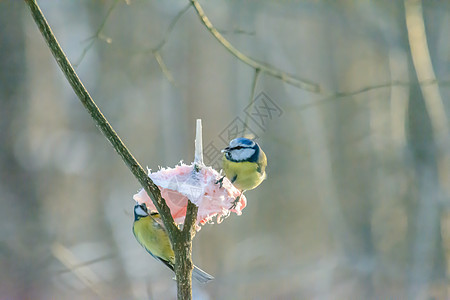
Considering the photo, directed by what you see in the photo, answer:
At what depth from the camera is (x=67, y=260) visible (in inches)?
120

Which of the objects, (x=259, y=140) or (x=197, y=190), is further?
(x=259, y=140)

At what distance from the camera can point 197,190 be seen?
713 millimetres

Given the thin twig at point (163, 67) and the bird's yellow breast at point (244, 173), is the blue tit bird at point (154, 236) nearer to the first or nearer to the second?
the bird's yellow breast at point (244, 173)

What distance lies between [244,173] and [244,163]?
0.08 feet

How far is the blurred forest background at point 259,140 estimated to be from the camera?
10.2 ft

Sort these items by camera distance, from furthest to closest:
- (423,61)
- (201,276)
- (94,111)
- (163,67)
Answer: (423,61) < (163,67) < (201,276) < (94,111)

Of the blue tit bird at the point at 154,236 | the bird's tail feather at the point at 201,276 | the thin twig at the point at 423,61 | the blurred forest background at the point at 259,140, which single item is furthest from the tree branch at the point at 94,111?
the thin twig at the point at 423,61

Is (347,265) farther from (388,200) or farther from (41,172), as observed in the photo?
(41,172)

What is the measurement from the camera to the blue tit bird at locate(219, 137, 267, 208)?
3.57 feet

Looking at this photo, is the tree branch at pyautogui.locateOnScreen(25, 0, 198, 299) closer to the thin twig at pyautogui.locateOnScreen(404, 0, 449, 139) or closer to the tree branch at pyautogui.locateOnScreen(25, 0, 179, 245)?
the tree branch at pyautogui.locateOnScreen(25, 0, 179, 245)

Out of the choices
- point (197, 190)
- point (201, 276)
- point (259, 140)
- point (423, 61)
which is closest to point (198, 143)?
point (197, 190)

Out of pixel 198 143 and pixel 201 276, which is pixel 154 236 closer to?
pixel 201 276

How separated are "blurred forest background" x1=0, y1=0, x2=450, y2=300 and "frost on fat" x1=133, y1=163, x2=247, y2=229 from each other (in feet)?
7.23

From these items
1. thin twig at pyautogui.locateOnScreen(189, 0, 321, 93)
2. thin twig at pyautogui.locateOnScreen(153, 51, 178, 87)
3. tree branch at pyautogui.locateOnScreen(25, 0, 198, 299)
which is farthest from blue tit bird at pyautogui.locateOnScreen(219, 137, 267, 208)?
tree branch at pyautogui.locateOnScreen(25, 0, 198, 299)
